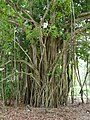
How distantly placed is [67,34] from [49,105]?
55.4 inches

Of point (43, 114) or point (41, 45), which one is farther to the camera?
point (41, 45)

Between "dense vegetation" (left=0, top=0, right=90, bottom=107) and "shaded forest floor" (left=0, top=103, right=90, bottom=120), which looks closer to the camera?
"shaded forest floor" (left=0, top=103, right=90, bottom=120)

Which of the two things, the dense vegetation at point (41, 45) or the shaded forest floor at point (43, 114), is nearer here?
the shaded forest floor at point (43, 114)

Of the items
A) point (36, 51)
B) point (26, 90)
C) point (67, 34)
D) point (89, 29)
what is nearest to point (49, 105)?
point (26, 90)

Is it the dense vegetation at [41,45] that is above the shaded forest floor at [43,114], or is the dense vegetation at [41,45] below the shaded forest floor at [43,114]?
above

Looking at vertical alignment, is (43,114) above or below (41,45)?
below

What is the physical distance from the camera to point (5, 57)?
203 inches

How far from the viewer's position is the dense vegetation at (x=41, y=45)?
3.98 metres

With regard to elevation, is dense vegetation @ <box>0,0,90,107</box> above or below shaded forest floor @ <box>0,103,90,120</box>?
above

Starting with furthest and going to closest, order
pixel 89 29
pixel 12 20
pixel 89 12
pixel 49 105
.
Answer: pixel 89 29 → pixel 49 105 → pixel 89 12 → pixel 12 20

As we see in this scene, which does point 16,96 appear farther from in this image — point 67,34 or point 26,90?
point 67,34

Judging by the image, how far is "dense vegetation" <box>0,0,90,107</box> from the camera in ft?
13.1

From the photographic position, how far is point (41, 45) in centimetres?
429

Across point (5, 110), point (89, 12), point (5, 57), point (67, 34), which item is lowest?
point (5, 110)
